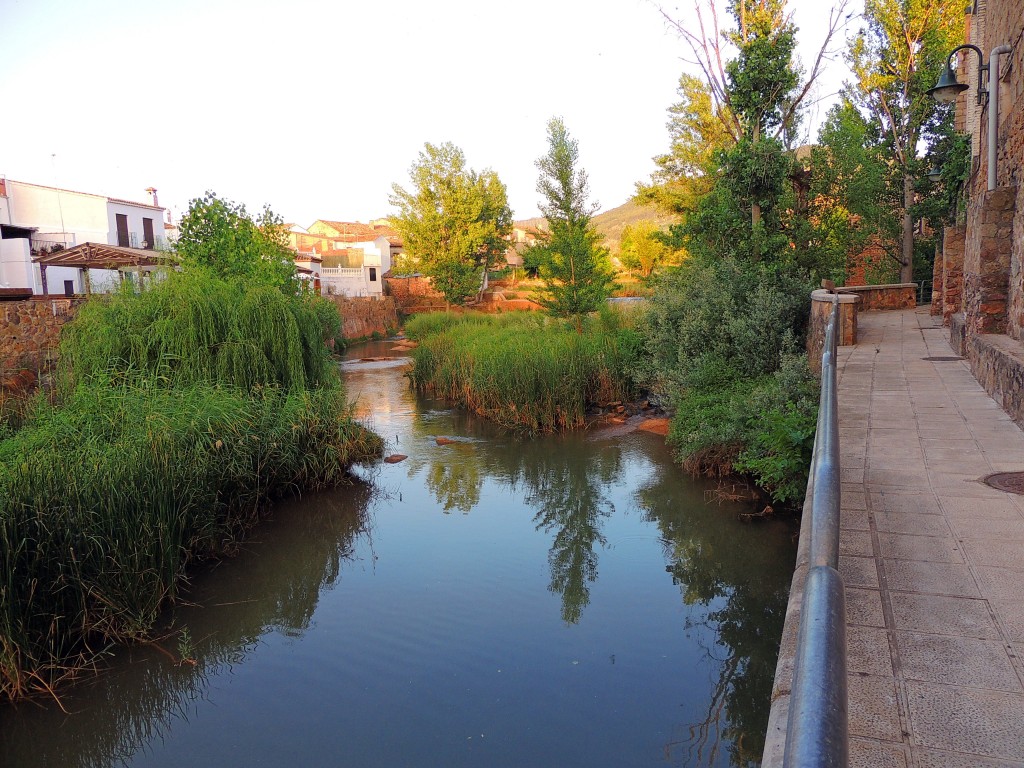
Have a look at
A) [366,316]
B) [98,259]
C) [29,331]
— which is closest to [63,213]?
[366,316]

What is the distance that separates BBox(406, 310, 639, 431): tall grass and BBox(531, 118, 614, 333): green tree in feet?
9.76

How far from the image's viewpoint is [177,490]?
22.6 ft

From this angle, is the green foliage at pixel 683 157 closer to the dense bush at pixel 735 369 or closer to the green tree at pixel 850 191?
the green tree at pixel 850 191

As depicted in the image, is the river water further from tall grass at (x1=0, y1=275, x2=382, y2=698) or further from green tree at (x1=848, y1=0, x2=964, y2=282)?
green tree at (x1=848, y1=0, x2=964, y2=282)

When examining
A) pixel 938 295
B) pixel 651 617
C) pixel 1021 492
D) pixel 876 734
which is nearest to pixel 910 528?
pixel 1021 492

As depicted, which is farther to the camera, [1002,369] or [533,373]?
[533,373]

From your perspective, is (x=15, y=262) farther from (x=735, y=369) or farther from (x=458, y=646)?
(x=458, y=646)

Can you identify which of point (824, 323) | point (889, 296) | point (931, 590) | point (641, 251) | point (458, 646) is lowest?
point (458, 646)

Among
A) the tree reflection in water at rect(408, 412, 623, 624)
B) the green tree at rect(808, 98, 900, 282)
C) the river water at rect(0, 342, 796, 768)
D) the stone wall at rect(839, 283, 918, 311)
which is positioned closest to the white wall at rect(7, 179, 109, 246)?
the tree reflection in water at rect(408, 412, 623, 624)

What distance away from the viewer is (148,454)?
697 cm

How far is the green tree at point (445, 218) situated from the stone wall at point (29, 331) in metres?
28.6

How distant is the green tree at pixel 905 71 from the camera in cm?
2141

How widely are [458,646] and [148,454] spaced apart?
3527 millimetres

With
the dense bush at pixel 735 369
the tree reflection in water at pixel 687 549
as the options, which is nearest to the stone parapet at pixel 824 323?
the dense bush at pixel 735 369
